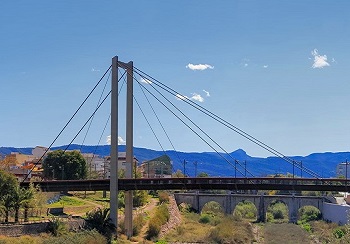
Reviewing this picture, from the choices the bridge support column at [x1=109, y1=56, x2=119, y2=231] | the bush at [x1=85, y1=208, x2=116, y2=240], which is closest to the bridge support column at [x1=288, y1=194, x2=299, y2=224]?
the bridge support column at [x1=109, y1=56, x2=119, y2=231]

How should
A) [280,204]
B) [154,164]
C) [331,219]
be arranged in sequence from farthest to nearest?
[154,164] → [280,204] → [331,219]

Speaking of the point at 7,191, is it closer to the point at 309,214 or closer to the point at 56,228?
the point at 56,228

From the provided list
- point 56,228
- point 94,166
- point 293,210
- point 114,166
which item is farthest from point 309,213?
point 56,228

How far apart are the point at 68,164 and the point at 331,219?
87.0ft

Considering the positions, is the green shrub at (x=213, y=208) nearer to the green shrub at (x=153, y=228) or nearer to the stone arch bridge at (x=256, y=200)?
the stone arch bridge at (x=256, y=200)

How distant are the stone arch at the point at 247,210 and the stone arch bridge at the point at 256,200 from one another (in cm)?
111

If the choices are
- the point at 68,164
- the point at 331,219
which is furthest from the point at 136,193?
the point at 331,219

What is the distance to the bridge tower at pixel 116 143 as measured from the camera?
Result: 1152 inches

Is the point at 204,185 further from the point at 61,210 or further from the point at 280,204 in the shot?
the point at 280,204

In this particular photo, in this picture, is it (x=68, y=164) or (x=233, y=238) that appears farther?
(x=68, y=164)

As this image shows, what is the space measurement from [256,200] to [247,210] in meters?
4.76

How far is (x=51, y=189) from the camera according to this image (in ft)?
107

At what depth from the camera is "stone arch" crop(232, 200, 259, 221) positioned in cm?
6328

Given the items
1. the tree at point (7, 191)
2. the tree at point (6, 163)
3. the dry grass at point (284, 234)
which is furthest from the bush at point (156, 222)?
the tree at point (6, 163)
